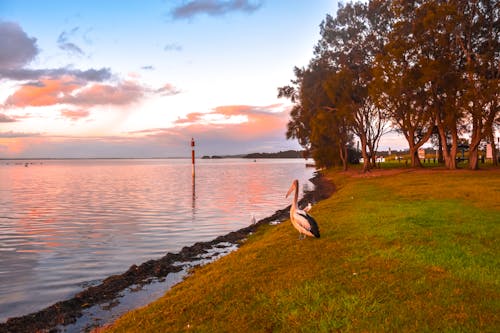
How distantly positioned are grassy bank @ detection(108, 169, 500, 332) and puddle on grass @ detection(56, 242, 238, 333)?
54.0 inches

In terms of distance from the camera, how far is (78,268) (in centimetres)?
1833

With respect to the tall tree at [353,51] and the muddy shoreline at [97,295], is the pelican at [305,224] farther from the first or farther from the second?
the tall tree at [353,51]

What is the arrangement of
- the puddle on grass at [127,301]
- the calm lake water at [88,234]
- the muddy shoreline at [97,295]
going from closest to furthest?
the puddle on grass at [127,301] < the muddy shoreline at [97,295] < the calm lake water at [88,234]

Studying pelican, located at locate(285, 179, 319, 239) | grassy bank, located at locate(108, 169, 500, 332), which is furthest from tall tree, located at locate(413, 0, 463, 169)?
pelican, located at locate(285, 179, 319, 239)

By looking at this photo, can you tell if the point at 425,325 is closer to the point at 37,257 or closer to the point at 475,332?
the point at 475,332

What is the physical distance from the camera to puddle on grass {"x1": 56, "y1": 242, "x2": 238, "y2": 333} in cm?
1141

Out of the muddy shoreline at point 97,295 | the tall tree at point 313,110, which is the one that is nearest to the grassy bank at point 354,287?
the muddy shoreline at point 97,295

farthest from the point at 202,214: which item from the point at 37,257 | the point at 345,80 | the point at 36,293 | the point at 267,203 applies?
the point at 345,80

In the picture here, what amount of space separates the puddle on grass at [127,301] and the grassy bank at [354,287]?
137 cm

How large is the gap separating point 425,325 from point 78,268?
15534 mm

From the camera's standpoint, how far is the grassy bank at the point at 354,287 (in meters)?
8.14

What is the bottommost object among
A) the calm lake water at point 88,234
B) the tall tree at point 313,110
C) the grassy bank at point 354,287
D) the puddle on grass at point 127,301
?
the calm lake water at point 88,234

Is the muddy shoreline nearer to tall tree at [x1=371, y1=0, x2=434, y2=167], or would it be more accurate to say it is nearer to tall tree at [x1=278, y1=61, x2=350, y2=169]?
tall tree at [x1=371, y1=0, x2=434, y2=167]

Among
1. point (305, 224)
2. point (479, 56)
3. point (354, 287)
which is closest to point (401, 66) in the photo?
point (479, 56)
